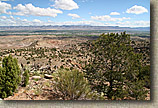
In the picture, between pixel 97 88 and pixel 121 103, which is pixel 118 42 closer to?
pixel 97 88

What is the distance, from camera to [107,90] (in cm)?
622

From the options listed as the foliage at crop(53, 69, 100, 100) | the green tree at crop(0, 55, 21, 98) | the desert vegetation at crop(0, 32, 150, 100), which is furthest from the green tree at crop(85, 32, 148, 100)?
the green tree at crop(0, 55, 21, 98)

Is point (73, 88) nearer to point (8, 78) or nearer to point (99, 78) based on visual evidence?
point (99, 78)

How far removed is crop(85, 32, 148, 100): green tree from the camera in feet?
19.2

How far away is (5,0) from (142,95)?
6.46 m

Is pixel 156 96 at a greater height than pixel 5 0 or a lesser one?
lesser

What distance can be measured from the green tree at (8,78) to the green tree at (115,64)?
10.6ft

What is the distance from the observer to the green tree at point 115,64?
19.2 ft

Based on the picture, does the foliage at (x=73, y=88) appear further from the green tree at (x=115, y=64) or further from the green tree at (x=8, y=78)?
the green tree at (x=8, y=78)

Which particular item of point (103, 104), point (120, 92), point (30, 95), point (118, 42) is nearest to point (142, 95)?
point (120, 92)

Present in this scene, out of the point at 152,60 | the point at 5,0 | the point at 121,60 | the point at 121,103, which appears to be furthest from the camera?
the point at 121,60

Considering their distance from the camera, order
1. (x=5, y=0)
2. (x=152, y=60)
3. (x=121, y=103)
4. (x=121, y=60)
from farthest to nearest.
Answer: (x=121, y=60)
(x=5, y=0)
(x=152, y=60)
(x=121, y=103)

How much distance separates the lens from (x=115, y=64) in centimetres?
599

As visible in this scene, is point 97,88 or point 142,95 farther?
point 97,88
